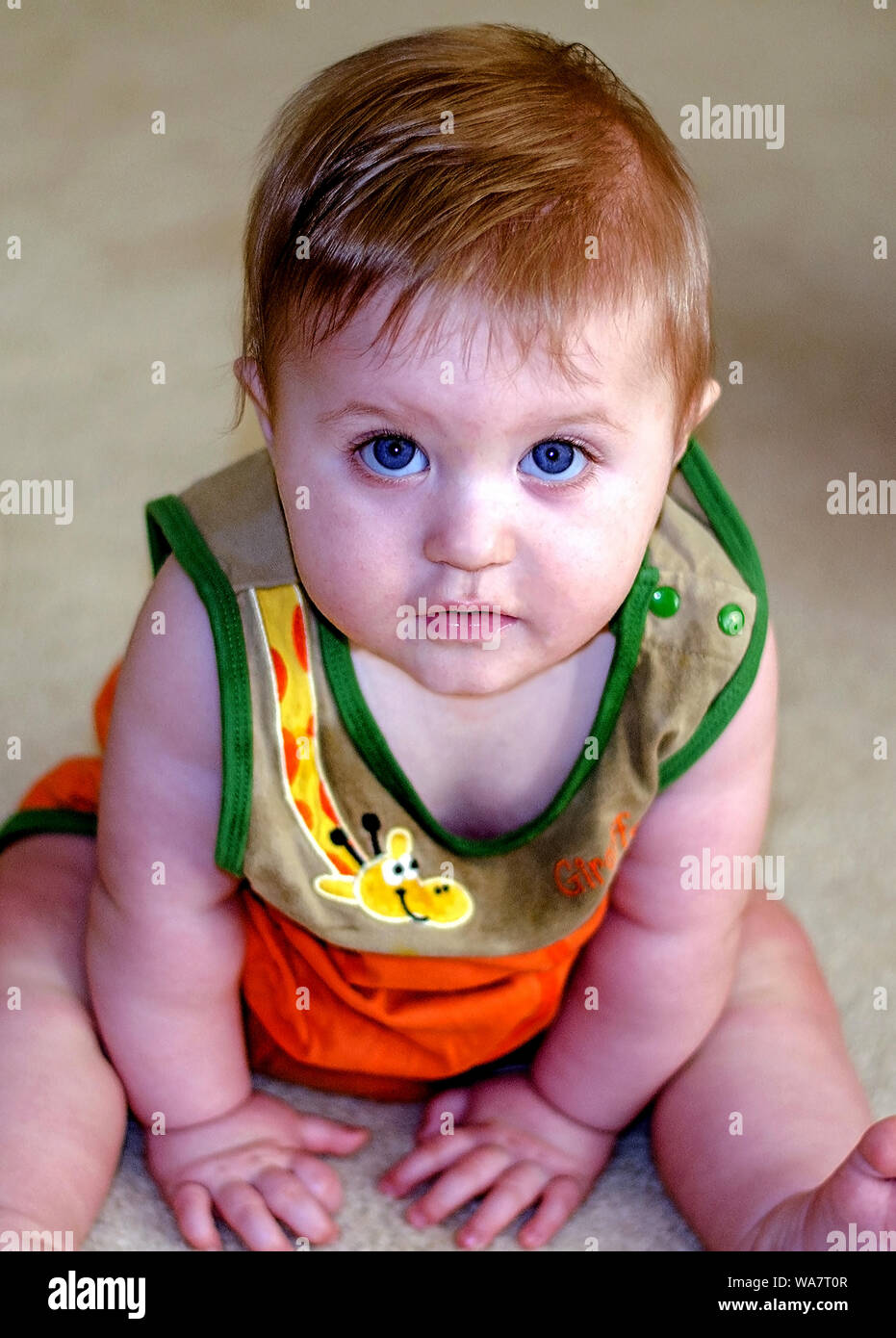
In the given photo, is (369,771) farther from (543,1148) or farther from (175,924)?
(543,1148)

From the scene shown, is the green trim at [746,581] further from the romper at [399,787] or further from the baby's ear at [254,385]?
the baby's ear at [254,385]

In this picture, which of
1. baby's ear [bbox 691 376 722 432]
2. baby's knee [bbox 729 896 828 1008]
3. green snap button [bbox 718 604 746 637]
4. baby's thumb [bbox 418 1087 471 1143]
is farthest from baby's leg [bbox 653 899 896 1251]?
baby's ear [bbox 691 376 722 432]

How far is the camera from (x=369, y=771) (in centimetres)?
87

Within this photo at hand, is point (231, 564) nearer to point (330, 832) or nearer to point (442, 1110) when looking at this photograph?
point (330, 832)

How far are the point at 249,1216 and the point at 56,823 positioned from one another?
26 cm

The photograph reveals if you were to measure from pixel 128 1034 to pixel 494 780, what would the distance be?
0.73ft

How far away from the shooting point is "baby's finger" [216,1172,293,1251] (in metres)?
0.87

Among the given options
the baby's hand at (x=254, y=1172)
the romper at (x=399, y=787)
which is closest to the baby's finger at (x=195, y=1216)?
the baby's hand at (x=254, y=1172)

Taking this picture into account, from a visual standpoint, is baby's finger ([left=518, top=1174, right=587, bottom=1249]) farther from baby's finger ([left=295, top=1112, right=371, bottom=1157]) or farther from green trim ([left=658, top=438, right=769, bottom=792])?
green trim ([left=658, top=438, right=769, bottom=792])

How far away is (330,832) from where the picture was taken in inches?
34.3

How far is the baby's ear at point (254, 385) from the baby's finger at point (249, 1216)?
1.21ft

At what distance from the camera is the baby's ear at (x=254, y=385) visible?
2.60 ft

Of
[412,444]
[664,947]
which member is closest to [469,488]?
[412,444]

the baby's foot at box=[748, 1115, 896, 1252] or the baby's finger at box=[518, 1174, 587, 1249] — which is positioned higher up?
the baby's foot at box=[748, 1115, 896, 1252]
